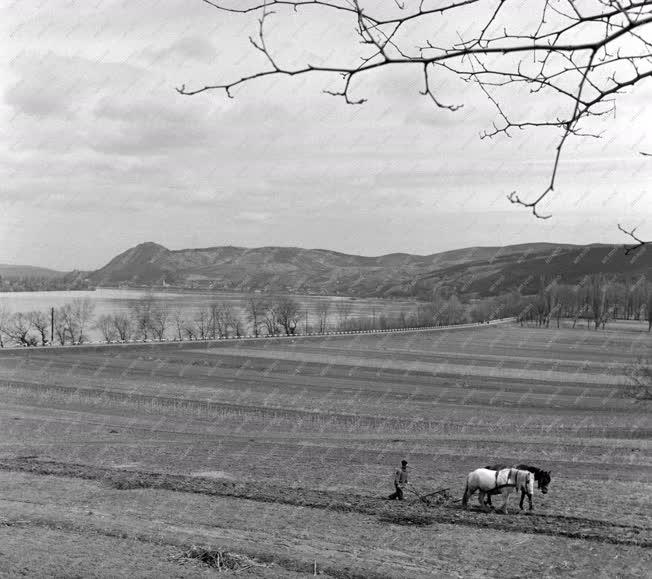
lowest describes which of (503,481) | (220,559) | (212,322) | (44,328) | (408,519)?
(44,328)

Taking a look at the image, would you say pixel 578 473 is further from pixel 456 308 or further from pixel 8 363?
pixel 456 308

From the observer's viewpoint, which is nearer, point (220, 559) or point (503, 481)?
point (220, 559)

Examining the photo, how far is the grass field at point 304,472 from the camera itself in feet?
41.1

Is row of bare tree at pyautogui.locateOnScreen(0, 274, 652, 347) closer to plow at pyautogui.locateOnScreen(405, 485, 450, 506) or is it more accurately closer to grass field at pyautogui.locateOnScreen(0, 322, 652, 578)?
→ grass field at pyautogui.locateOnScreen(0, 322, 652, 578)

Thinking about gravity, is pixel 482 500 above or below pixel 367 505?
above

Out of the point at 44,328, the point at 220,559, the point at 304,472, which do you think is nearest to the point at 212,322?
the point at 44,328

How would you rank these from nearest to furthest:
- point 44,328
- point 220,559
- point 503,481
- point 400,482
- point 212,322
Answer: point 220,559 < point 503,481 < point 400,482 < point 44,328 < point 212,322

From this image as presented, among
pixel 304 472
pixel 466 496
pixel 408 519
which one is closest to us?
pixel 408 519

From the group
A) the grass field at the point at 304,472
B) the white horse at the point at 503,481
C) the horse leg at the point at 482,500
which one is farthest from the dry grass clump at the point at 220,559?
the horse leg at the point at 482,500

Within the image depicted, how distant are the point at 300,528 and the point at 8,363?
56607 millimetres

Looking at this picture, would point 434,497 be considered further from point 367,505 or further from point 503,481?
point 503,481

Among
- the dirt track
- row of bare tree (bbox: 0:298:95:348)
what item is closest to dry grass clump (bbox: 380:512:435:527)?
the dirt track

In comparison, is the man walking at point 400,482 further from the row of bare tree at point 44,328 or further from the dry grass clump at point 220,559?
the row of bare tree at point 44,328

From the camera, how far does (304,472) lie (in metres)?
21.7
